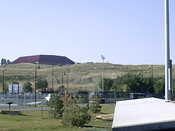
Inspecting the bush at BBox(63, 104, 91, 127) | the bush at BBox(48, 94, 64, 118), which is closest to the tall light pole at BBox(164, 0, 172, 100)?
the bush at BBox(63, 104, 91, 127)

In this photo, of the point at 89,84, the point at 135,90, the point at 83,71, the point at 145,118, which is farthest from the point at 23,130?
→ the point at 83,71

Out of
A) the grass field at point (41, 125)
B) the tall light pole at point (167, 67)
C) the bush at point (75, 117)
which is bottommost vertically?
the grass field at point (41, 125)

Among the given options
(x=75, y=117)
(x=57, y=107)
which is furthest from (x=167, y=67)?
(x=57, y=107)

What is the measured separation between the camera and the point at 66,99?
37469mm

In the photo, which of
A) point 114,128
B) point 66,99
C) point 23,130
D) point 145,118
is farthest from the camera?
point 66,99

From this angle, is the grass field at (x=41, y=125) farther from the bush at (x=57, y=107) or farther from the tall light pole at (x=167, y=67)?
the tall light pole at (x=167, y=67)

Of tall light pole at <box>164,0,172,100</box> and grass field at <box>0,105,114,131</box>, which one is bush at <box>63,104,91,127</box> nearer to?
grass field at <box>0,105,114,131</box>

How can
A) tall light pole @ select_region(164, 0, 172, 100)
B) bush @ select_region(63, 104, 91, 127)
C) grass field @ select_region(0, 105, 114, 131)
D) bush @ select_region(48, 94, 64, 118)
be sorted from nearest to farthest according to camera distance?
1. tall light pole @ select_region(164, 0, 172, 100)
2. grass field @ select_region(0, 105, 114, 131)
3. bush @ select_region(63, 104, 91, 127)
4. bush @ select_region(48, 94, 64, 118)

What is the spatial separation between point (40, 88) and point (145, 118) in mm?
120586

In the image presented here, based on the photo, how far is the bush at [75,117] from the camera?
31.4m

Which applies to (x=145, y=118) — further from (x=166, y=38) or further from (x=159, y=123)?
(x=166, y=38)

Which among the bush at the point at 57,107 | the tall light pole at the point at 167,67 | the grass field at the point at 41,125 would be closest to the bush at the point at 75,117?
the grass field at the point at 41,125

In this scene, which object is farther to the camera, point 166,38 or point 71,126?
point 71,126

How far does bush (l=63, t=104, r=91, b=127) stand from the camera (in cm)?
3141
